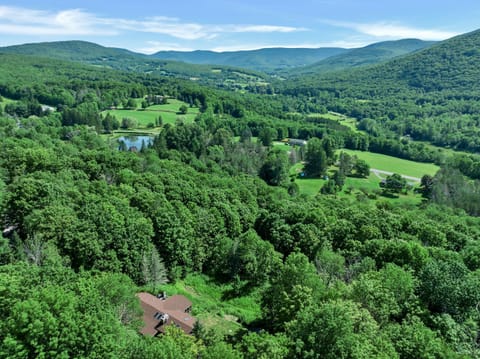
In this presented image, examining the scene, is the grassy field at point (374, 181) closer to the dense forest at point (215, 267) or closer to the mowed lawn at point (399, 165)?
the mowed lawn at point (399, 165)

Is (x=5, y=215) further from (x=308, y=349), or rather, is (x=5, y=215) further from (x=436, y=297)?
(x=436, y=297)

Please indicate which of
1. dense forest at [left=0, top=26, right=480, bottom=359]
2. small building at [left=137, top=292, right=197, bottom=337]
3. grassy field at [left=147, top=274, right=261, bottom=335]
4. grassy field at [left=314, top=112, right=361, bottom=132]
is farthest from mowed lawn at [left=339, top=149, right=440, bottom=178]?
small building at [left=137, top=292, right=197, bottom=337]

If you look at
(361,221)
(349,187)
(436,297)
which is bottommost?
(349,187)

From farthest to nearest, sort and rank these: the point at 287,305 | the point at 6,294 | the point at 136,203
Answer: the point at 136,203 → the point at 287,305 → the point at 6,294

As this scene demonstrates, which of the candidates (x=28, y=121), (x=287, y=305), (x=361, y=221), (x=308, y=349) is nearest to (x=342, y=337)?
(x=308, y=349)

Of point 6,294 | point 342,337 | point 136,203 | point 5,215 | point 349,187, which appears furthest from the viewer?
point 349,187

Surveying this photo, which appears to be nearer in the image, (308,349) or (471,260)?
(308,349)
